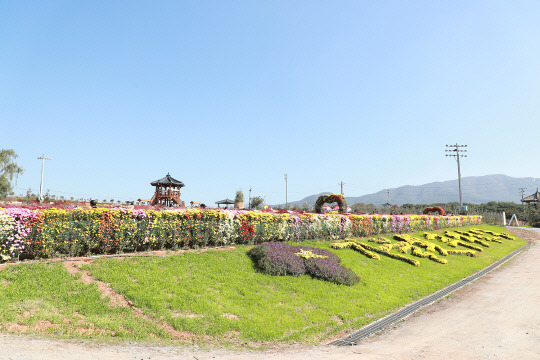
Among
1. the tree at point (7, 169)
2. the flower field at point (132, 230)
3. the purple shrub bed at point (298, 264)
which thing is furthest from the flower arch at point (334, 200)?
the tree at point (7, 169)

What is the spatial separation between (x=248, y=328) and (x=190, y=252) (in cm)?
500

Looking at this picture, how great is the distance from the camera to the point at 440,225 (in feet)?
119

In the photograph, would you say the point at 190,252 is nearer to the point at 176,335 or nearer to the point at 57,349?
the point at 176,335

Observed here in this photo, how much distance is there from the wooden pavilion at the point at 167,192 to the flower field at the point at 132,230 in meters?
22.7

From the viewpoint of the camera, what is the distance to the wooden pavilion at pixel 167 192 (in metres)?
36.5

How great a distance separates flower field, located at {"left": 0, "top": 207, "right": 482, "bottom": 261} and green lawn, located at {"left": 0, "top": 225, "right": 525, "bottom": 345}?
1050mm

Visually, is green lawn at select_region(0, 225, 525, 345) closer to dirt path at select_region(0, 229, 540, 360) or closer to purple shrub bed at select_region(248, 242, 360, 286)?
purple shrub bed at select_region(248, 242, 360, 286)

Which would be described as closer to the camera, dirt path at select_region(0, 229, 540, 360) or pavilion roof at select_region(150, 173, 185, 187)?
dirt path at select_region(0, 229, 540, 360)

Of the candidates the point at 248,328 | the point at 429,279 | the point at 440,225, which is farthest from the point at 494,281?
the point at 440,225

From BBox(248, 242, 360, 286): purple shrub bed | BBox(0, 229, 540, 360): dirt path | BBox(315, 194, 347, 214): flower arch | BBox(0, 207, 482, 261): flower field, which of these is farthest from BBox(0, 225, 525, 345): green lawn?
BBox(315, 194, 347, 214): flower arch

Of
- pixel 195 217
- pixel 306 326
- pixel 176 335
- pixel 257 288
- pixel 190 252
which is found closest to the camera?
pixel 176 335

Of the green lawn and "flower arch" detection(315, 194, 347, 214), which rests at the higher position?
"flower arch" detection(315, 194, 347, 214)

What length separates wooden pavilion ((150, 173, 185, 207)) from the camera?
36500 millimetres

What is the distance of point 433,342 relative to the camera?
7.80 metres
